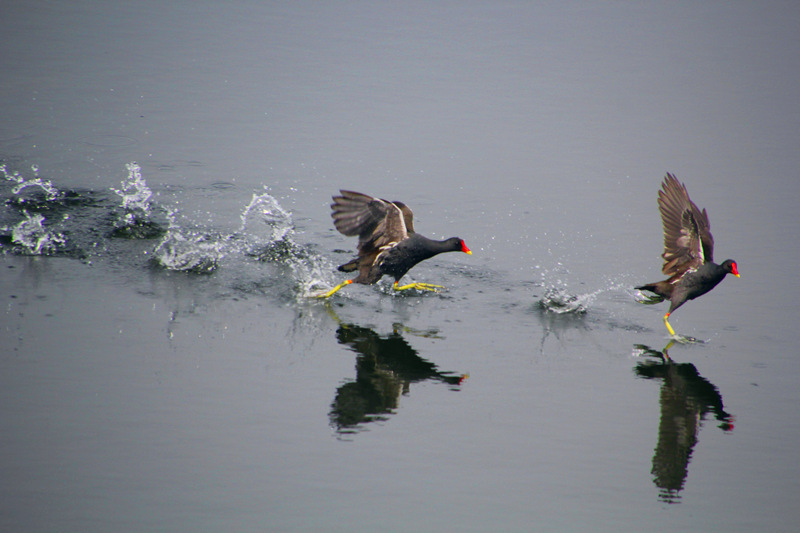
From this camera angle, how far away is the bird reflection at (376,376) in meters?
5.91

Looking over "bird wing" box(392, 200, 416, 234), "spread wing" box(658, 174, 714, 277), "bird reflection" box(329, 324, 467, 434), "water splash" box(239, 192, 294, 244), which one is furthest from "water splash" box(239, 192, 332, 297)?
"spread wing" box(658, 174, 714, 277)

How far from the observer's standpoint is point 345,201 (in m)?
7.84

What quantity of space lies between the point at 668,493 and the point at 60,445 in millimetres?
3401

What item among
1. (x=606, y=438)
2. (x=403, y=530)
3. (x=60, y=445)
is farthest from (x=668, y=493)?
(x=60, y=445)

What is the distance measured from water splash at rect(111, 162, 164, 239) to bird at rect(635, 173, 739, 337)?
4733mm

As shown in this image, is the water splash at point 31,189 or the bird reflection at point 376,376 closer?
the bird reflection at point 376,376

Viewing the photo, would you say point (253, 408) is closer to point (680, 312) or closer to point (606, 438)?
point (606, 438)

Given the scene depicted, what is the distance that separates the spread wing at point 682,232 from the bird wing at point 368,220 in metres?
2.28

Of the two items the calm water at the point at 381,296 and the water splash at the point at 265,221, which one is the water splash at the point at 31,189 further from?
the water splash at the point at 265,221

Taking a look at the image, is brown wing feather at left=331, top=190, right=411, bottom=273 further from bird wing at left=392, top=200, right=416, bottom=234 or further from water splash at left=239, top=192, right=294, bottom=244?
water splash at left=239, top=192, right=294, bottom=244

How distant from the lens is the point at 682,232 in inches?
321

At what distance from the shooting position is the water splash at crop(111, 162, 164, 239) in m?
9.24

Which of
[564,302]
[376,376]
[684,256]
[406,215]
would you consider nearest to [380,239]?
[406,215]

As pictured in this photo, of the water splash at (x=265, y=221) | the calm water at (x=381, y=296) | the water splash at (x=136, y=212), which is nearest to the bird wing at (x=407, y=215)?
the calm water at (x=381, y=296)
